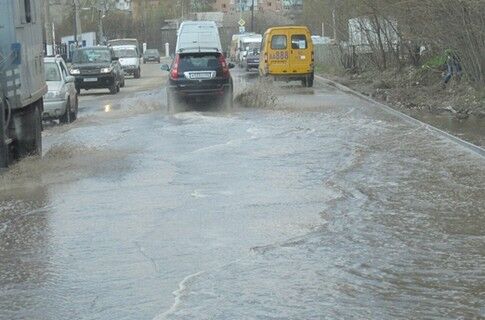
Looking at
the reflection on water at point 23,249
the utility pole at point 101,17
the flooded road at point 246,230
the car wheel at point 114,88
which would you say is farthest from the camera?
the utility pole at point 101,17

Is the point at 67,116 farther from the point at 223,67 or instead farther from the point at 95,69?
the point at 95,69

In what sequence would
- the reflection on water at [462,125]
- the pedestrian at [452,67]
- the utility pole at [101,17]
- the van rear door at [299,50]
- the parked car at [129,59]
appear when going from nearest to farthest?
the reflection on water at [462,125] → the pedestrian at [452,67] → the van rear door at [299,50] → the parked car at [129,59] → the utility pole at [101,17]

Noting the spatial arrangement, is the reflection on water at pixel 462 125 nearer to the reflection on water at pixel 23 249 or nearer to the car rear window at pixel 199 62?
the car rear window at pixel 199 62

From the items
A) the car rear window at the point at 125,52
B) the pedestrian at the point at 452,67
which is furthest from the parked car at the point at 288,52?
the car rear window at the point at 125,52

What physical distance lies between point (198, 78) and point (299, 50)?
12.0 metres

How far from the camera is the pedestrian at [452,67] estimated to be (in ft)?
81.3

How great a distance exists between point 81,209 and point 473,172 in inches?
218

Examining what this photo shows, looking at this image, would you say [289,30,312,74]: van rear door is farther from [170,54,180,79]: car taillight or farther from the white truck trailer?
the white truck trailer

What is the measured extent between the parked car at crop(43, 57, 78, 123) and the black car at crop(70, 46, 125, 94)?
1133cm

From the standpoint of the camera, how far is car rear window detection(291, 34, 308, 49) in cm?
3494

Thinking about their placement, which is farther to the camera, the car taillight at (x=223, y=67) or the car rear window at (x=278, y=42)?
the car rear window at (x=278, y=42)

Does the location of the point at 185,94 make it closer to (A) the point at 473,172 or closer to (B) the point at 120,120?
(B) the point at 120,120

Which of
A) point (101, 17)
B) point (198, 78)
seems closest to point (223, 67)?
point (198, 78)

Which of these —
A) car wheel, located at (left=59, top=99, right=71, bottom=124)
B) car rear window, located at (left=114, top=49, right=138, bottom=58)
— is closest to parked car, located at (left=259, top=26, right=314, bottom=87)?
car wheel, located at (left=59, top=99, right=71, bottom=124)
